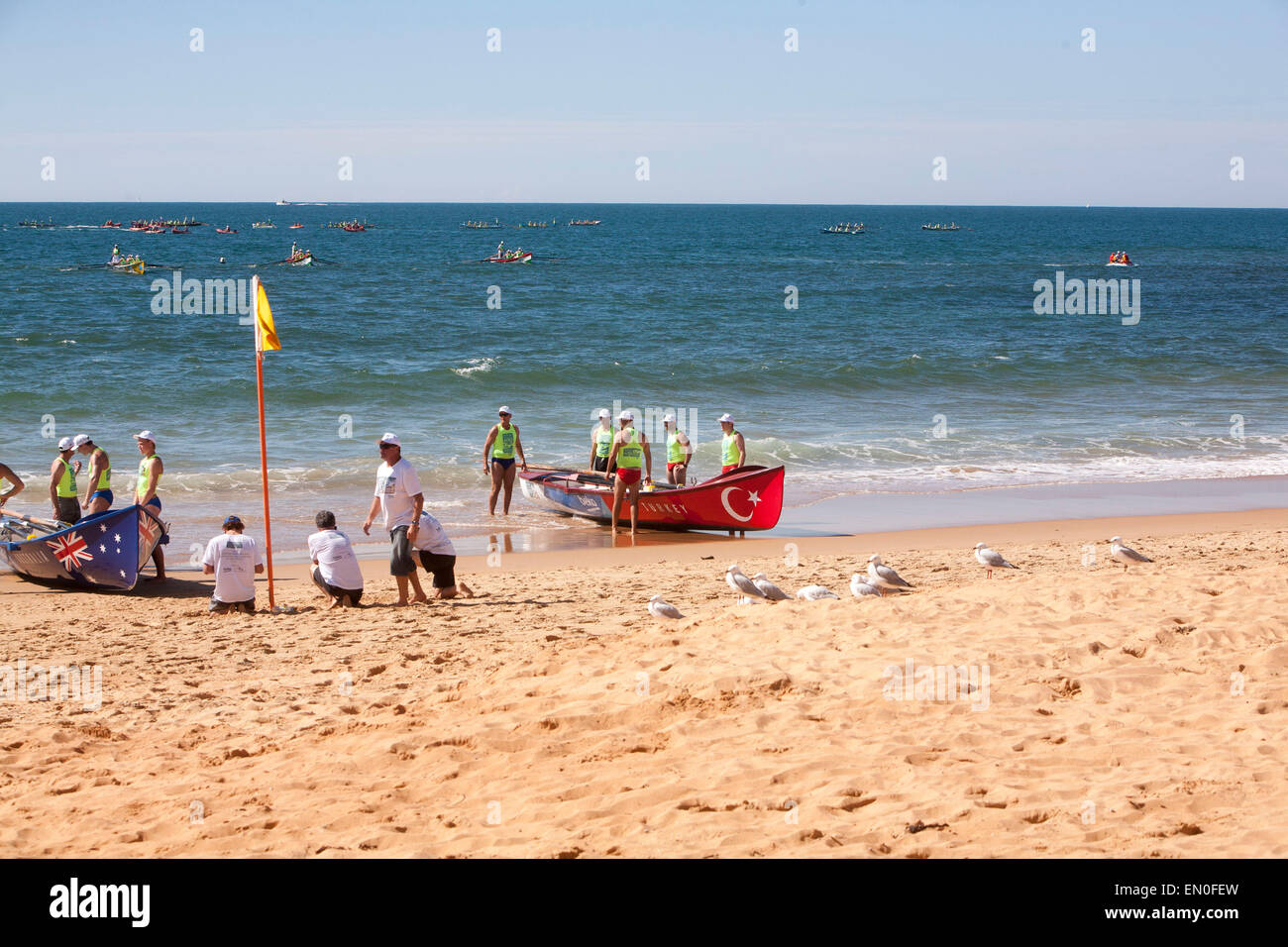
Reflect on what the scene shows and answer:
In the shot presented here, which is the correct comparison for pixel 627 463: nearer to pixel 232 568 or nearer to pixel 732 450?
pixel 732 450

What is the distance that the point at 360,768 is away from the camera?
5.72m

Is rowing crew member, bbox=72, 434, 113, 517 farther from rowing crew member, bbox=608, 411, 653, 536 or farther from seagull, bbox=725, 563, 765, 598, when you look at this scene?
seagull, bbox=725, 563, 765, 598

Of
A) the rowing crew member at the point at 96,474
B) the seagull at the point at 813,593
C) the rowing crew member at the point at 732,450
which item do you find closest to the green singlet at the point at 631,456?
the rowing crew member at the point at 732,450

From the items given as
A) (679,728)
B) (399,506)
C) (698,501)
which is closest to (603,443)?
(698,501)

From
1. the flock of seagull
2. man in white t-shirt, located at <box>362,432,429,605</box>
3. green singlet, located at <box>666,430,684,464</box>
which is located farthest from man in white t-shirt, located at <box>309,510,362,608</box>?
green singlet, located at <box>666,430,684,464</box>

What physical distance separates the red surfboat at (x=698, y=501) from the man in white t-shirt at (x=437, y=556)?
4096 mm

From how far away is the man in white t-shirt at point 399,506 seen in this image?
924 cm

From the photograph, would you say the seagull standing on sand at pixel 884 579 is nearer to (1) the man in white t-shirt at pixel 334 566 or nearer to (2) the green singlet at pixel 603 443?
(1) the man in white t-shirt at pixel 334 566

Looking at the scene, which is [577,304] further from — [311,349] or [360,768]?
[360,768]

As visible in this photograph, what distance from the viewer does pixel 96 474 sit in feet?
36.3

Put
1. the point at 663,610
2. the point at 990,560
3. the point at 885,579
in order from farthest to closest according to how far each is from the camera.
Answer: the point at 990,560
the point at 885,579
the point at 663,610

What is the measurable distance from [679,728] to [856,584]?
3.22 meters
